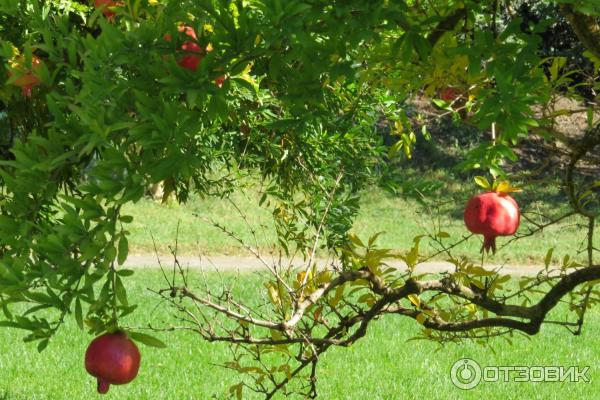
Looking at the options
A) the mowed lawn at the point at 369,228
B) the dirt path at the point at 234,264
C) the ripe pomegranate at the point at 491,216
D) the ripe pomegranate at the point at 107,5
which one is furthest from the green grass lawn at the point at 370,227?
the ripe pomegranate at the point at 491,216

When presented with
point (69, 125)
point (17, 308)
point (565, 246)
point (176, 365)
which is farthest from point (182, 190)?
point (565, 246)

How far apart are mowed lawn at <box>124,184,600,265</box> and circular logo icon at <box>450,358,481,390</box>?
4.04m

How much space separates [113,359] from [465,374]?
4.32m

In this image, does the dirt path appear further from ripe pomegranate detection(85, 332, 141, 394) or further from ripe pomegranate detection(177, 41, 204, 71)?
ripe pomegranate detection(177, 41, 204, 71)

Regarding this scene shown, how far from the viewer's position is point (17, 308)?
7734 millimetres

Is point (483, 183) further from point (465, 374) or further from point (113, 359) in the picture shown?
point (465, 374)

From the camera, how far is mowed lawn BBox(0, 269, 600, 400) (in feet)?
17.9

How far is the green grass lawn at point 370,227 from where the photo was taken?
11039 millimetres

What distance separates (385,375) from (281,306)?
3089mm

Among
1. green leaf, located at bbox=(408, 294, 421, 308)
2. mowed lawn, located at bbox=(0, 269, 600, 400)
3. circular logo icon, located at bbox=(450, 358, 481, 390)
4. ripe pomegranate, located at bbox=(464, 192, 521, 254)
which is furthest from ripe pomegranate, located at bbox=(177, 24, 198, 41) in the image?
circular logo icon, located at bbox=(450, 358, 481, 390)

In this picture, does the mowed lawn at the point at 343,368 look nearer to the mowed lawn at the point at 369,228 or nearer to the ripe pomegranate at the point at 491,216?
the ripe pomegranate at the point at 491,216

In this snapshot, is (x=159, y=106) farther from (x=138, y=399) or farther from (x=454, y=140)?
(x=454, y=140)

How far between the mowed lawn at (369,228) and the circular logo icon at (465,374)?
4038 mm

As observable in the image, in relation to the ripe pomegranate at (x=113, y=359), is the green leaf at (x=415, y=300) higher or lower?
higher
